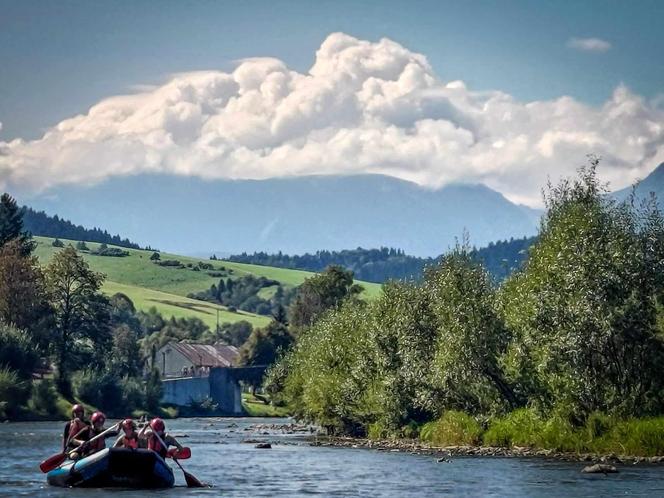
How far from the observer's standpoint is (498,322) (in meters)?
88.2

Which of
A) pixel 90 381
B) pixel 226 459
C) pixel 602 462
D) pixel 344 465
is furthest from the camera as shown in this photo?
pixel 90 381

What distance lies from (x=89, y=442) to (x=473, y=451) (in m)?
32.1

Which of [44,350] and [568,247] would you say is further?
[44,350]

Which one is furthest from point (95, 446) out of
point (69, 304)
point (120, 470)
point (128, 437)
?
point (69, 304)

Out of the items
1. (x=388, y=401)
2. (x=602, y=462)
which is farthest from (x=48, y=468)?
(x=388, y=401)

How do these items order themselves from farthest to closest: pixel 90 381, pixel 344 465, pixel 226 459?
pixel 90 381 < pixel 226 459 < pixel 344 465

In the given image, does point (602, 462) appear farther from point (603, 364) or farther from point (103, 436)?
point (103, 436)

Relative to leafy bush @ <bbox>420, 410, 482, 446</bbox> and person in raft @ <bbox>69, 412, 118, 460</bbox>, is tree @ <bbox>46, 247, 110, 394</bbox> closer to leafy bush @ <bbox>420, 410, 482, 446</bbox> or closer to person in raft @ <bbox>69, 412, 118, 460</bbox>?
leafy bush @ <bbox>420, 410, 482, 446</bbox>

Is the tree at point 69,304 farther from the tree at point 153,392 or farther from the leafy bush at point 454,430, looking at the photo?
the leafy bush at point 454,430

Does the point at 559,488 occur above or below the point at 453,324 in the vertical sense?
below

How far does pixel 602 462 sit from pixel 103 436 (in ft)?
89.3

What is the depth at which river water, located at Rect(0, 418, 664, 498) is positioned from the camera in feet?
194

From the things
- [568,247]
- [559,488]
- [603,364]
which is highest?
[568,247]

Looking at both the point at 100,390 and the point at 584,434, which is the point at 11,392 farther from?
the point at 584,434
